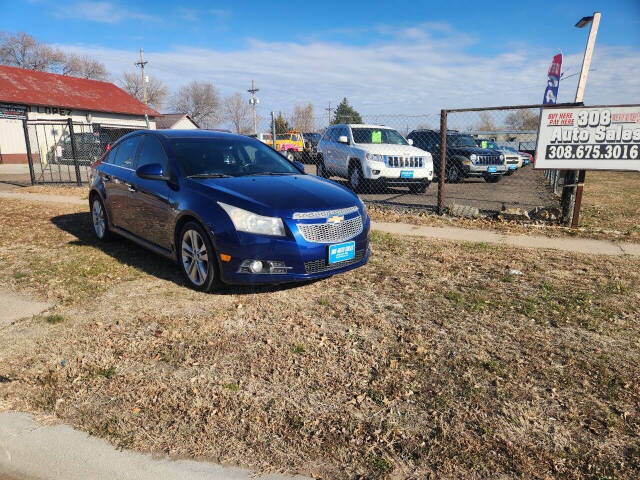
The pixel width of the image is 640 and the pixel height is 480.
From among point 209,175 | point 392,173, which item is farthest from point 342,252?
point 392,173

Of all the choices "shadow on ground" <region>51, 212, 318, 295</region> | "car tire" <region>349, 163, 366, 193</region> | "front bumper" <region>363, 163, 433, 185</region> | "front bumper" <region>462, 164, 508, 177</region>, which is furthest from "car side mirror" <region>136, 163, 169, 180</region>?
"front bumper" <region>462, 164, 508, 177</region>

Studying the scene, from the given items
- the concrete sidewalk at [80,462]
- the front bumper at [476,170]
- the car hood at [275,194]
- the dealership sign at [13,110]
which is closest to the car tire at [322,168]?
the front bumper at [476,170]

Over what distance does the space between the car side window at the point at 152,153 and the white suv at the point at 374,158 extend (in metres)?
5.81

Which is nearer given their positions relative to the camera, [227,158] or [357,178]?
[227,158]

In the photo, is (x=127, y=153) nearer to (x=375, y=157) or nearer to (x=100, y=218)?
(x=100, y=218)

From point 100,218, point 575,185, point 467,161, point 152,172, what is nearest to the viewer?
point 152,172

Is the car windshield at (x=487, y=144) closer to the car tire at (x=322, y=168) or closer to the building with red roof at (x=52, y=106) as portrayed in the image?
the car tire at (x=322, y=168)

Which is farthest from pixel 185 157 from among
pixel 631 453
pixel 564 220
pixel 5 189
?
pixel 5 189

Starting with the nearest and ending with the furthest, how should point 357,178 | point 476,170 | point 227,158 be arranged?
point 227,158 → point 357,178 → point 476,170

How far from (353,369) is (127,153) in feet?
14.3

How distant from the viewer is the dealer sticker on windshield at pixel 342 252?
13.9 ft

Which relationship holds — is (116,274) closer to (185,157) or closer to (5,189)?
(185,157)

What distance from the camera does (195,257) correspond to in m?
4.42

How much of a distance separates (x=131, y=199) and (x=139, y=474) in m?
3.90
